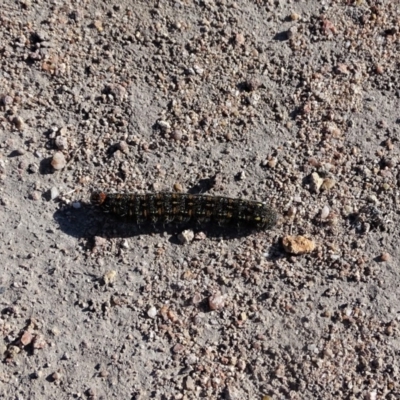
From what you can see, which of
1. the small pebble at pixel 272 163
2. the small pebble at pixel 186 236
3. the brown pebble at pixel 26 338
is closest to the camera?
the brown pebble at pixel 26 338

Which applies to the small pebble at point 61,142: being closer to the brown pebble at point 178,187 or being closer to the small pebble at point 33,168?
the small pebble at point 33,168

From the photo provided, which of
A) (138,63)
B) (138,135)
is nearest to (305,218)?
(138,135)

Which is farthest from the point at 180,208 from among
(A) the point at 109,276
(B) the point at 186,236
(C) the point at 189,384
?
(C) the point at 189,384

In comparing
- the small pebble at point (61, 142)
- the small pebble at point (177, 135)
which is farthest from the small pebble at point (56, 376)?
the small pebble at point (177, 135)

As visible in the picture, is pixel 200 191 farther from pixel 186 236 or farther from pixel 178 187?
pixel 186 236

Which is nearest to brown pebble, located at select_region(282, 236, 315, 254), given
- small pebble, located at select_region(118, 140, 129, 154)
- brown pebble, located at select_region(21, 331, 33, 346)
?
small pebble, located at select_region(118, 140, 129, 154)

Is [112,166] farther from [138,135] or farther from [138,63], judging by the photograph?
[138,63]

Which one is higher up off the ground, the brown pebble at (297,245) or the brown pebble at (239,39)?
the brown pebble at (239,39)
